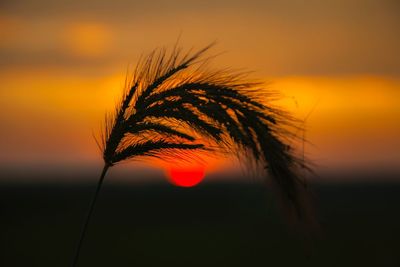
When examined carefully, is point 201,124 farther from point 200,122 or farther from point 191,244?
point 191,244

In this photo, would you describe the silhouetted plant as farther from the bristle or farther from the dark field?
the dark field

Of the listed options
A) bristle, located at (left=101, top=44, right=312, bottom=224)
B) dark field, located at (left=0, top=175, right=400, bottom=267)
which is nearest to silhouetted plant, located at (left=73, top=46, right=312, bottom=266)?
bristle, located at (left=101, top=44, right=312, bottom=224)

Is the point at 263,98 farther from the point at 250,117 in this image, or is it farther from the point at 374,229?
the point at 374,229

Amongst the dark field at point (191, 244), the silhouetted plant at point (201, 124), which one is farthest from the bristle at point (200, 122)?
the dark field at point (191, 244)

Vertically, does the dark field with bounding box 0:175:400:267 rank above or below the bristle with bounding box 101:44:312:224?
below

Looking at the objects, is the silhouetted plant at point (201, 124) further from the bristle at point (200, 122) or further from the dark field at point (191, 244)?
the dark field at point (191, 244)

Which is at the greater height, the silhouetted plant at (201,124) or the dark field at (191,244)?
the silhouetted plant at (201,124)

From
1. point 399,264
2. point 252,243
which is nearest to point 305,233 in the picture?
point 399,264

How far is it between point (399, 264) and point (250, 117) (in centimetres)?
1520

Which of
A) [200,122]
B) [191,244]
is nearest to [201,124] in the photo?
[200,122]

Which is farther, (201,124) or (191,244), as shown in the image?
(191,244)

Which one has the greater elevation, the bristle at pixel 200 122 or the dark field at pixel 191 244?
the bristle at pixel 200 122

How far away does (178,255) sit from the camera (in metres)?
22.0

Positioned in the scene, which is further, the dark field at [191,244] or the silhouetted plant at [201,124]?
the dark field at [191,244]
